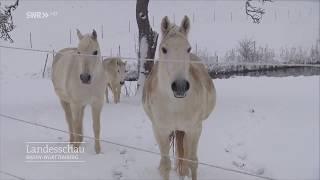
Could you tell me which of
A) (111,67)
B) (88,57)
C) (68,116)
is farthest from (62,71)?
(111,67)

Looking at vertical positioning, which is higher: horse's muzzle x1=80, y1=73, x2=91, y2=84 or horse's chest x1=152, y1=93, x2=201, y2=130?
horse's muzzle x1=80, y1=73, x2=91, y2=84

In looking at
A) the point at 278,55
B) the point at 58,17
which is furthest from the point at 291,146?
the point at 58,17

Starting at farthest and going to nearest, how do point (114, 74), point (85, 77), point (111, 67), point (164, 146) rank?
point (111, 67) → point (114, 74) → point (85, 77) → point (164, 146)

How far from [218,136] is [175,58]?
2.50 metres

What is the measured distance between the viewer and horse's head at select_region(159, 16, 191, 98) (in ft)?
8.57

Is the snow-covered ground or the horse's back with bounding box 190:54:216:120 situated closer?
the horse's back with bounding box 190:54:216:120

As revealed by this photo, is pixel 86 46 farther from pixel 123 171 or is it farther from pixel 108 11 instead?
pixel 108 11

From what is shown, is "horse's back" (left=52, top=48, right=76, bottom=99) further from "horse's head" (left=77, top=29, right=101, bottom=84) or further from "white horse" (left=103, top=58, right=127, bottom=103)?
"white horse" (left=103, top=58, right=127, bottom=103)

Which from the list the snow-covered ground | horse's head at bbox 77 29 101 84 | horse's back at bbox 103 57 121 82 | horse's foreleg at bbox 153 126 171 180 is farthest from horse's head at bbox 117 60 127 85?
horse's foreleg at bbox 153 126 171 180

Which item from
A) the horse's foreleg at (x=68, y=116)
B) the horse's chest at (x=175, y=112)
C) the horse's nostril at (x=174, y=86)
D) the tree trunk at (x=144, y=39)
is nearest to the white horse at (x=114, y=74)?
the tree trunk at (x=144, y=39)

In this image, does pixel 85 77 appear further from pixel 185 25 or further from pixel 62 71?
pixel 185 25

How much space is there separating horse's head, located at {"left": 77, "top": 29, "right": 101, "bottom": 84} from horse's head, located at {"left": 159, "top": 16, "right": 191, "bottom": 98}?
1070 millimetres

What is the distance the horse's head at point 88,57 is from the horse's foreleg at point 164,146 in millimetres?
917

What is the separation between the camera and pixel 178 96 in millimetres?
2615
